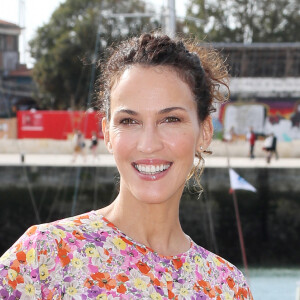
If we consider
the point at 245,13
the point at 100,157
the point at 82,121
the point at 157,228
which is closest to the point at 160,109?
the point at 157,228

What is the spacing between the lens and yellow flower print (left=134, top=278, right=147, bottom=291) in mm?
1543

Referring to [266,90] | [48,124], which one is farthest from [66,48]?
[266,90]

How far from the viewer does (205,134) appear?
186cm

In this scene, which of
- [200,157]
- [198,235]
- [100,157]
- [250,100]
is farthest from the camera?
[250,100]

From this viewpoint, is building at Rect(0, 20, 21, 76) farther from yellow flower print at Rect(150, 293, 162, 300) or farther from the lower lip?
yellow flower print at Rect(150, 293, 162, 300)

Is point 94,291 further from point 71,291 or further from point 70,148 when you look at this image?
point 70,148

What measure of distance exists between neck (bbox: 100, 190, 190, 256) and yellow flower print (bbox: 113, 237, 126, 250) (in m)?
0.05

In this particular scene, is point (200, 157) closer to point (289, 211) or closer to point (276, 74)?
point (289, 211)

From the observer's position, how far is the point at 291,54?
2712cm

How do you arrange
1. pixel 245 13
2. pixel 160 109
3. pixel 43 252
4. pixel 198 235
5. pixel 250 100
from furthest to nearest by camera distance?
pixel 245 13 < pixel 250 100 < pixel 198 235 < pixel 160 109 < pixel 43 252

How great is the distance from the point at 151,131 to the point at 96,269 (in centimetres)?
31

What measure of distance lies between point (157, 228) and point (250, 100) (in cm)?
2524

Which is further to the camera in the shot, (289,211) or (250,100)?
(250,100)

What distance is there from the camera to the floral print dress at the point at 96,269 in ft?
4.73
